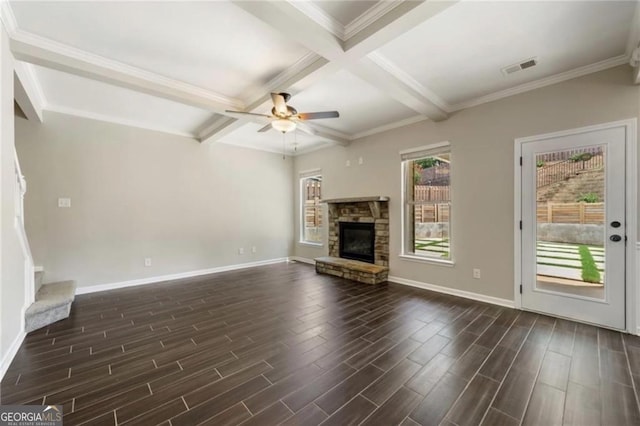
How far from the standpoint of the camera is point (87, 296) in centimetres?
398

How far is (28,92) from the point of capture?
309 centimetres

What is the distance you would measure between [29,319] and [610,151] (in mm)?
6292

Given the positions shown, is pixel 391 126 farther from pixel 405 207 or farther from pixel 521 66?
pixel 521 66

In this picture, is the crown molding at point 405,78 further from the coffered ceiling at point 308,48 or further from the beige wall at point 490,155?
the beige wall at point 490,155

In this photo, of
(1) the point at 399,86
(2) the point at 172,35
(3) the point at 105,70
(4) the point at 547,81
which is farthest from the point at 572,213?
(3) the point at 105,70

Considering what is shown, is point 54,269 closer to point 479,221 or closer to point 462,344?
point 462,344

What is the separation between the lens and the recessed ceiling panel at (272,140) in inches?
206

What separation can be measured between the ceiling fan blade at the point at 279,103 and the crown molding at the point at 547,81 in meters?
2.54

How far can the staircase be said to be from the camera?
2.74 metres

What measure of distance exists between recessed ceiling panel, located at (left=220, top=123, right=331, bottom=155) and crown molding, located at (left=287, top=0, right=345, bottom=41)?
2.75 m

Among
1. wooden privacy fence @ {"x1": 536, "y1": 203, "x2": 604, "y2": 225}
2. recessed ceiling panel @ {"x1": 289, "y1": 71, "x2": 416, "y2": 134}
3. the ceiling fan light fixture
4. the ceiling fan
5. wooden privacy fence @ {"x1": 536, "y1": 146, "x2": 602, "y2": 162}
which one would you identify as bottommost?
wooden privacy fence @ {"x1": 536, "y1": 203, "x2": 604, "y2": 225}

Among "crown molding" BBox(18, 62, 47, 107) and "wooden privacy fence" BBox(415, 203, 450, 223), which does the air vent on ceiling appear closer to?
"wooden privacy fence" BBox(415, 203, 450, 223)

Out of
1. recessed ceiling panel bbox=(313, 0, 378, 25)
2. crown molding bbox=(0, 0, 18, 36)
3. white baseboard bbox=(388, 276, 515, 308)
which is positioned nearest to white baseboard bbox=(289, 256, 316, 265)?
white baseboard bbox=(388, 276, 515, 308)

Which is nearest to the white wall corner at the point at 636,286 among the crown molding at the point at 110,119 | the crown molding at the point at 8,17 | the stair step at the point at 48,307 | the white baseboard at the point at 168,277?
the white baseboard at the point at 168,277
